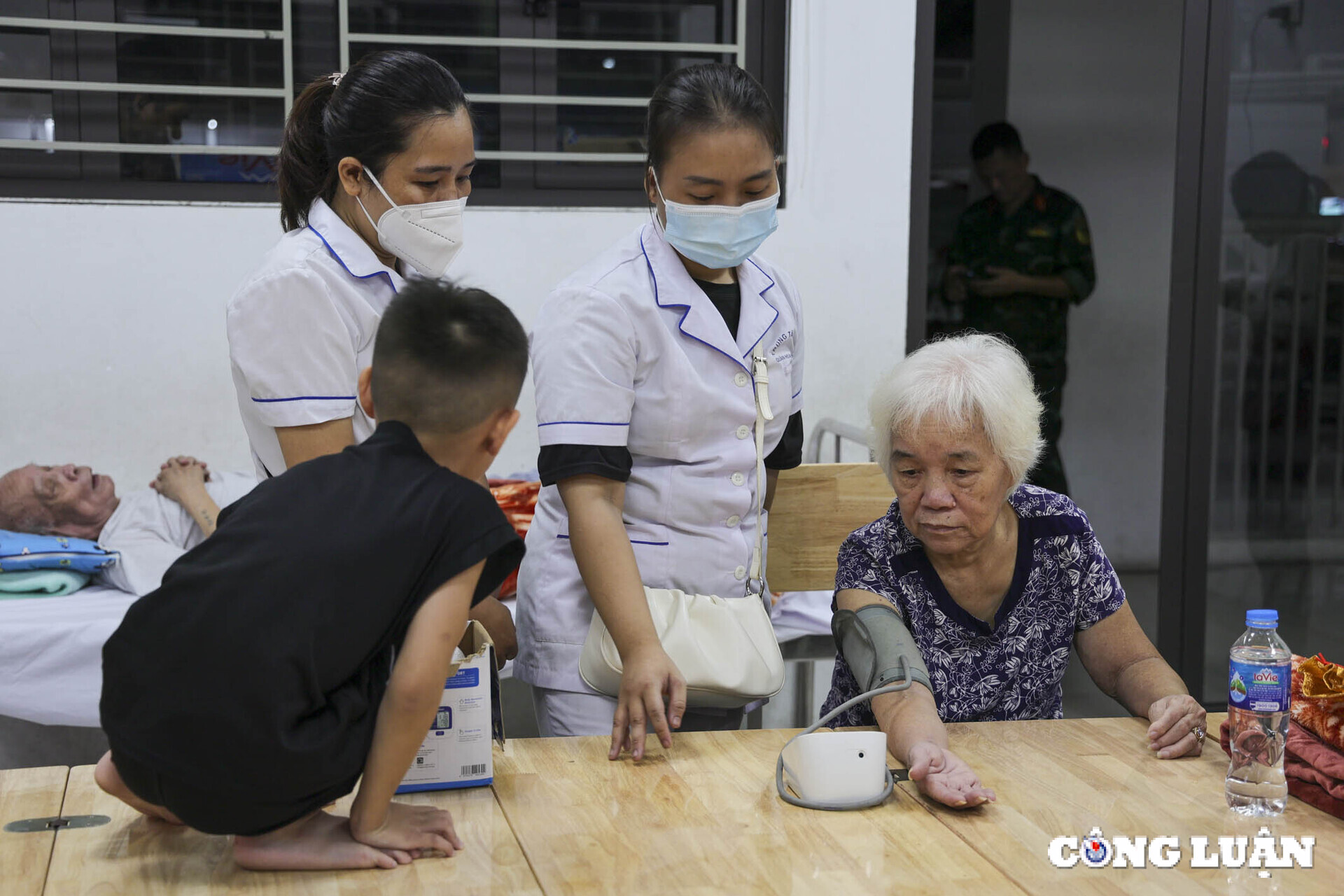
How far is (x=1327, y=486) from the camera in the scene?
4758 mm

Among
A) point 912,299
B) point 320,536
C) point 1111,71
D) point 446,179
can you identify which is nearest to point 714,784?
point 320,536

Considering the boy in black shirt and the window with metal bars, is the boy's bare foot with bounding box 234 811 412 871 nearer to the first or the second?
the boy in black shirt

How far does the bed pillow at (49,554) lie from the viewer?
2.96 meters

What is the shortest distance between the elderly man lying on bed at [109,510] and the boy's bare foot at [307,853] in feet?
6.68

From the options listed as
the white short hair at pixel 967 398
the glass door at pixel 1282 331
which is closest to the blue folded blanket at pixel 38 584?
the white short hair at pixel 967 398

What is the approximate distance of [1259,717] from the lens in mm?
1477

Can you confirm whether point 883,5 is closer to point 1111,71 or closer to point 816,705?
point 816,705

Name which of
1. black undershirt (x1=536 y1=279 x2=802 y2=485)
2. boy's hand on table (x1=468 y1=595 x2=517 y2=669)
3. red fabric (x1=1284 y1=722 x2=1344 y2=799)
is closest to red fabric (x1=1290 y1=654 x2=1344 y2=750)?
red fabric (x1=1284 y1=722 x2=1344 y2=799)

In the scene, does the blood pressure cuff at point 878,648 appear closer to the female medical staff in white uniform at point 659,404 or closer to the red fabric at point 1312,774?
the female medical staff in white uniform at point 659,404

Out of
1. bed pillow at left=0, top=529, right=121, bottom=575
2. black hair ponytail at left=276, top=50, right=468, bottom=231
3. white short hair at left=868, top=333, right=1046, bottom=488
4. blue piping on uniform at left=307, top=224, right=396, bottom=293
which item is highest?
black hair ponytail at left=276, top=50, right=468, bottom=231

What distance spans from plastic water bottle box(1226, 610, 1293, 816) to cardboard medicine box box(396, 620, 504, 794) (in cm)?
89

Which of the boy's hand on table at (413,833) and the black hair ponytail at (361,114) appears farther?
the black hair ponytail at (361,114)

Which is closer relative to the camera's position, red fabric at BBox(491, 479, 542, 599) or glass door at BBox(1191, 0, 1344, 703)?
red fabric at BBox(491, 479, 542, 599)

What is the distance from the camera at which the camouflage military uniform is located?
486cm
